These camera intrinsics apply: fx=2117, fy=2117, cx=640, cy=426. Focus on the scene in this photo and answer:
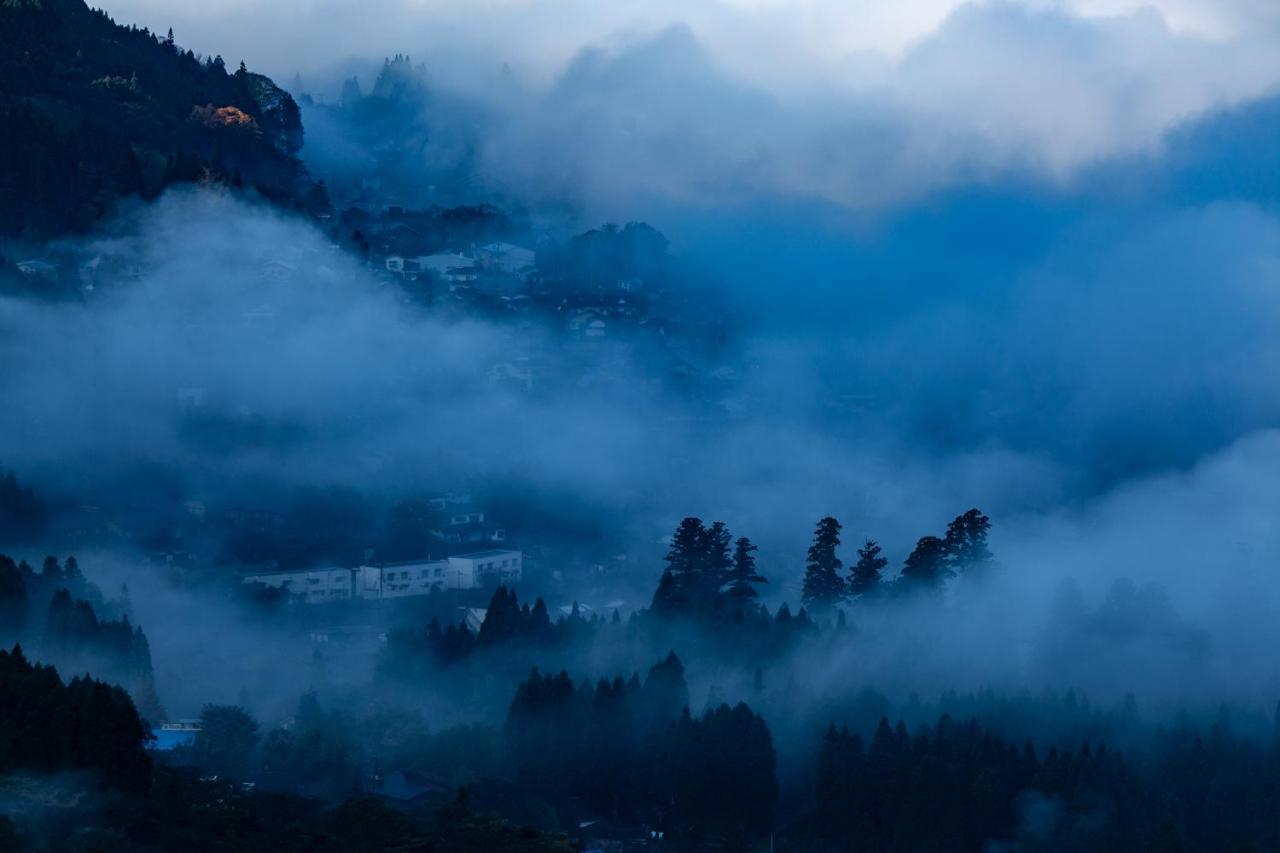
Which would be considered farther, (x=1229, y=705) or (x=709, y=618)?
(x=709, y=618)

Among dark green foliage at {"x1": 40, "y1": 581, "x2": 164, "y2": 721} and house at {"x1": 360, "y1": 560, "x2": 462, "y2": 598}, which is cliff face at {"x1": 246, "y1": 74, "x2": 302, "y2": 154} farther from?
dark green foliage at {"x1": 40, "y1": 581, "x2": 164, "y2": 721}

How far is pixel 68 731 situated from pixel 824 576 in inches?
916

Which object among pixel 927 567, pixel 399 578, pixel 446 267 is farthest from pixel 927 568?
pixel 446 267

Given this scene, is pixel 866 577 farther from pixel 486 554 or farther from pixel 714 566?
A: pixel 486 554

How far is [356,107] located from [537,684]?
169 feet

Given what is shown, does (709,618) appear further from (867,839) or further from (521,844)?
(521,844)

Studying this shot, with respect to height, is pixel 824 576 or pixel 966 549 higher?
pixel 966 549

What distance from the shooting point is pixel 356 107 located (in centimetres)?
8562

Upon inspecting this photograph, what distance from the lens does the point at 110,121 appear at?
210 ft

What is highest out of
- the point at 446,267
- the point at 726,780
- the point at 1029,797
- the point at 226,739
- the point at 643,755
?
the point at 446,267

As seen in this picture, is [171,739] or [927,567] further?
[927,567]

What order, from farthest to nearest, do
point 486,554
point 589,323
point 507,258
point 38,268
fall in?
point 507,258 → point 589,323 → point 38,268 → point 486,554

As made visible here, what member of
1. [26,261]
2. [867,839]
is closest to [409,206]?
[26,261]

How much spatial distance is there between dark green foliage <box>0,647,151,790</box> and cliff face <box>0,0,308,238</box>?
29.0 metres
